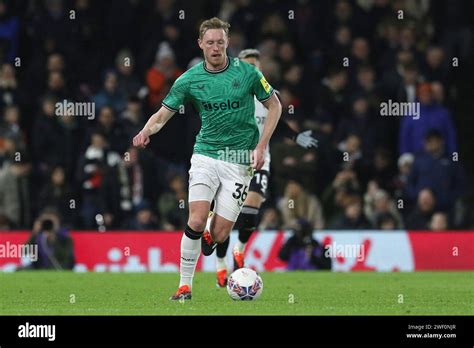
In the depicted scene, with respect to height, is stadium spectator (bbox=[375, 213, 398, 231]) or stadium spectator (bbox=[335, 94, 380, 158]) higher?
stadium spectator (bbox=[335, 94, 380, 158])

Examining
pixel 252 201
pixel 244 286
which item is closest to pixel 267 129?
pixel 244 286

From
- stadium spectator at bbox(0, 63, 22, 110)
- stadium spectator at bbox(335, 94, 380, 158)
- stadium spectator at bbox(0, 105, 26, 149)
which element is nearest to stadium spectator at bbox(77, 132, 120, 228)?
stadium spectator at bbox(0, 105, 26, 149)

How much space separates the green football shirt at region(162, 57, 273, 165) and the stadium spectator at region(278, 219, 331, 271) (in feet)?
18.8

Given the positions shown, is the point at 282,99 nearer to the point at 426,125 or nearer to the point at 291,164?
the point at 291,164

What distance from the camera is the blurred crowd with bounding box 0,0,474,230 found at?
2050 cm

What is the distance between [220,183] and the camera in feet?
42.2

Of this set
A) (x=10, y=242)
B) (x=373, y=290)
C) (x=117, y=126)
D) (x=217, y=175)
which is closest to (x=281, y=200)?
(x=117, y=126)

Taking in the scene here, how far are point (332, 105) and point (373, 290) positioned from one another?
7331 mm

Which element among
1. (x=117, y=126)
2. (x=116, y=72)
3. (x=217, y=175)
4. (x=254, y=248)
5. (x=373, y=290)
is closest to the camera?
(x=217, y=175)

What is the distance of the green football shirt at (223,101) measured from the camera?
12.7 m

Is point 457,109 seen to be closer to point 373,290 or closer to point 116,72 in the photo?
point 116,72

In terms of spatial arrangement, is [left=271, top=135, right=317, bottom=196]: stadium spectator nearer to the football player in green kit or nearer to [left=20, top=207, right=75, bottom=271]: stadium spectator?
[left=20, top=207, right=75, bottom=271]: stadium spectator

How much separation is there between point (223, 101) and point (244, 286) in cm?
183

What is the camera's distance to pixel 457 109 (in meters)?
22.0
